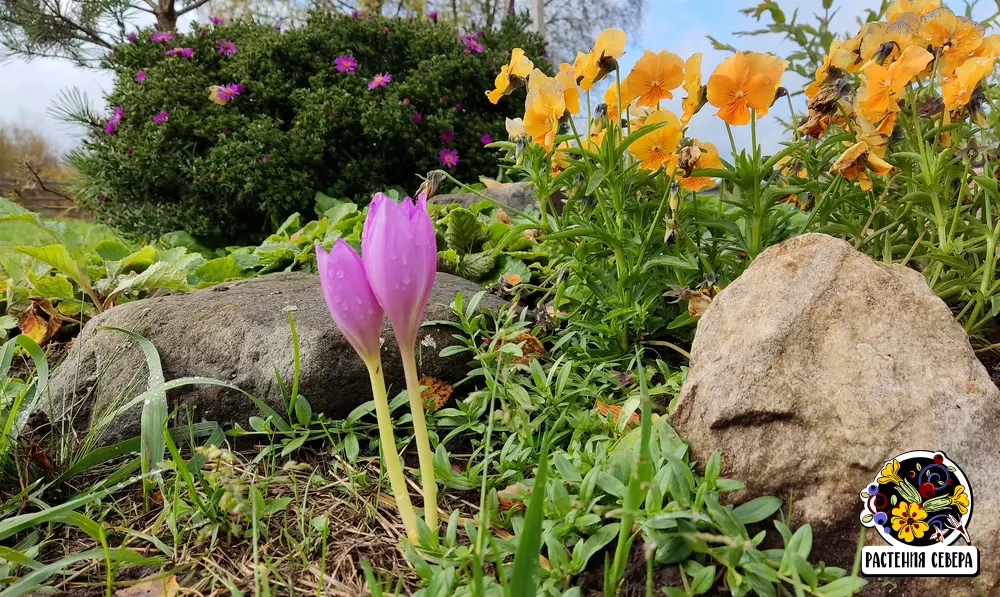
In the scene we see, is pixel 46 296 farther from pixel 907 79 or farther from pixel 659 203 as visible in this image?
pixel 907 79

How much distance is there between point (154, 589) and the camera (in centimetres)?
112

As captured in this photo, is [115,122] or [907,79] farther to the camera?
[115,122]

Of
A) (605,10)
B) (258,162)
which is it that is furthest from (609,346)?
(605,10)

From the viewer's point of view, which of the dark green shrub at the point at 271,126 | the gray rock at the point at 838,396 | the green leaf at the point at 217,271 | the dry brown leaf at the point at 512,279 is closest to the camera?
the gray rock at the point at 838,396

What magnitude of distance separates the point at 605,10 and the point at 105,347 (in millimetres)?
10316

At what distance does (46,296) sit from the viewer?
2.44m

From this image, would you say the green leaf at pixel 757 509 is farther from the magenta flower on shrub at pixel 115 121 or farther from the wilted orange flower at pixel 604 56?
the magenta flower on shrub at pixel 115 121

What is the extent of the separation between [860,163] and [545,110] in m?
0.77

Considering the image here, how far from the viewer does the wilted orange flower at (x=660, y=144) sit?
1620 mm

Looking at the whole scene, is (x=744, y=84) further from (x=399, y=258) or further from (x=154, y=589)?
(x=154, y=589)

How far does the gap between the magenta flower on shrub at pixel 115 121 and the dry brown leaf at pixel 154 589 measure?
4.31m

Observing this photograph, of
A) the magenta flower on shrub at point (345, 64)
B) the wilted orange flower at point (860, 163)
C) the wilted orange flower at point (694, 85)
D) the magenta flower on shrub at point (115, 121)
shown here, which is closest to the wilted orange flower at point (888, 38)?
the wilted orange flower at point (860, 163)

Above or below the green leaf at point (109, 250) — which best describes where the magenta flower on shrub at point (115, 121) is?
above

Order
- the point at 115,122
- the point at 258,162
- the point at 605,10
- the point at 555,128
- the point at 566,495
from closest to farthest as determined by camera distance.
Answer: the point at 566,495 < the point at 555,128 < the point at 258,162 < the point at 115,122 < the point at 605,10
